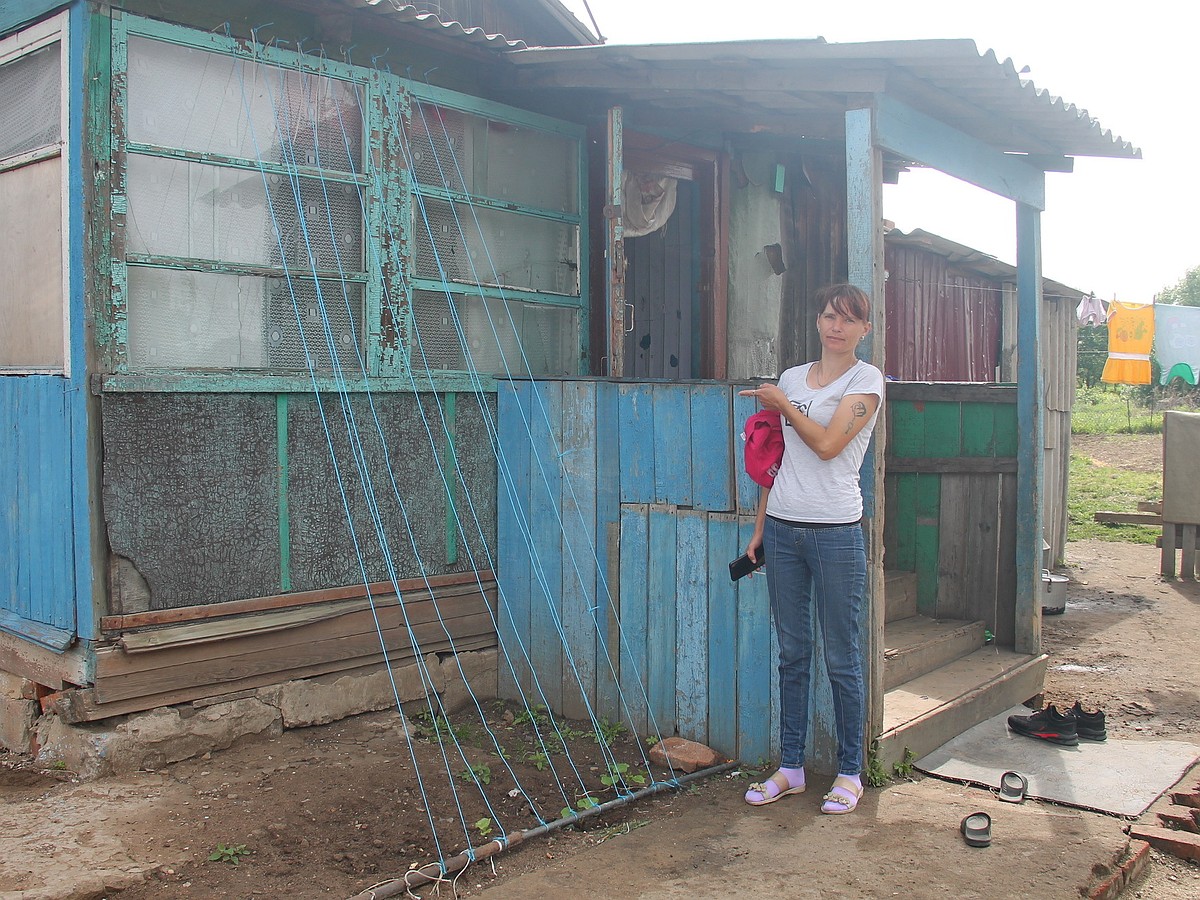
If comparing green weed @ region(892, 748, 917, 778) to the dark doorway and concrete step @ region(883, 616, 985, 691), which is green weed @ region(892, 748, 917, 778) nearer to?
concrete step @ region(883, 616, 985, 691)

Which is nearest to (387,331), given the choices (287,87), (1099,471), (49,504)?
(287,87)

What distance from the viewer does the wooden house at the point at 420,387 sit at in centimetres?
443

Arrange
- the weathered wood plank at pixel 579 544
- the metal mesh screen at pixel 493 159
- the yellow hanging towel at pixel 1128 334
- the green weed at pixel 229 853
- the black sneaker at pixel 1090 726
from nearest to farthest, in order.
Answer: the green weed at pixel 229 853
the black sneaker at pixel 1090 726
the weathered wood plank at pixel 579 544
the metal mesh screen at pixel 493 159
the yellow hanging towel at pixel 1128 334

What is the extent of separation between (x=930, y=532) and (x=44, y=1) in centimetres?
534

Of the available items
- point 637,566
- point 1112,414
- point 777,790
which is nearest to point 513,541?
point 637,566

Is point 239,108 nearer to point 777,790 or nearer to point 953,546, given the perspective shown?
point 777,790

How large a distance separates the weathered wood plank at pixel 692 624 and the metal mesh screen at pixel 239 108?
2.47 metres

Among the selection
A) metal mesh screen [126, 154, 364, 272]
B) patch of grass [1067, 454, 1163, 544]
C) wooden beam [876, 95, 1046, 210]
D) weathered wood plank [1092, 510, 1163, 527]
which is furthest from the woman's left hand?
patch of grass [1067, 454, 1163, 544]

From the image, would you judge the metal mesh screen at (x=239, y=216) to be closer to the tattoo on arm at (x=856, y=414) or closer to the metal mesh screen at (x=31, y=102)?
the metal mesh screen at (x=31, y=102)

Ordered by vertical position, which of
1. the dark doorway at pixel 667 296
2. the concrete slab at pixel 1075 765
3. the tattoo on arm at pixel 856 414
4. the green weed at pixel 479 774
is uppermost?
the dark doorway at pixel 667 296

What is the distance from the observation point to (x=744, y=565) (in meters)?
4.28

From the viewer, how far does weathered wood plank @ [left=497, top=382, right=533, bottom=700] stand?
18.2 feet

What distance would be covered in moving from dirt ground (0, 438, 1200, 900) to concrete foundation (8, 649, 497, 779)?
66mm

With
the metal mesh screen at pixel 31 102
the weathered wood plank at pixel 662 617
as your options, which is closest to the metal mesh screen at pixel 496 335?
the weathered wood plank at pixel 662 617
